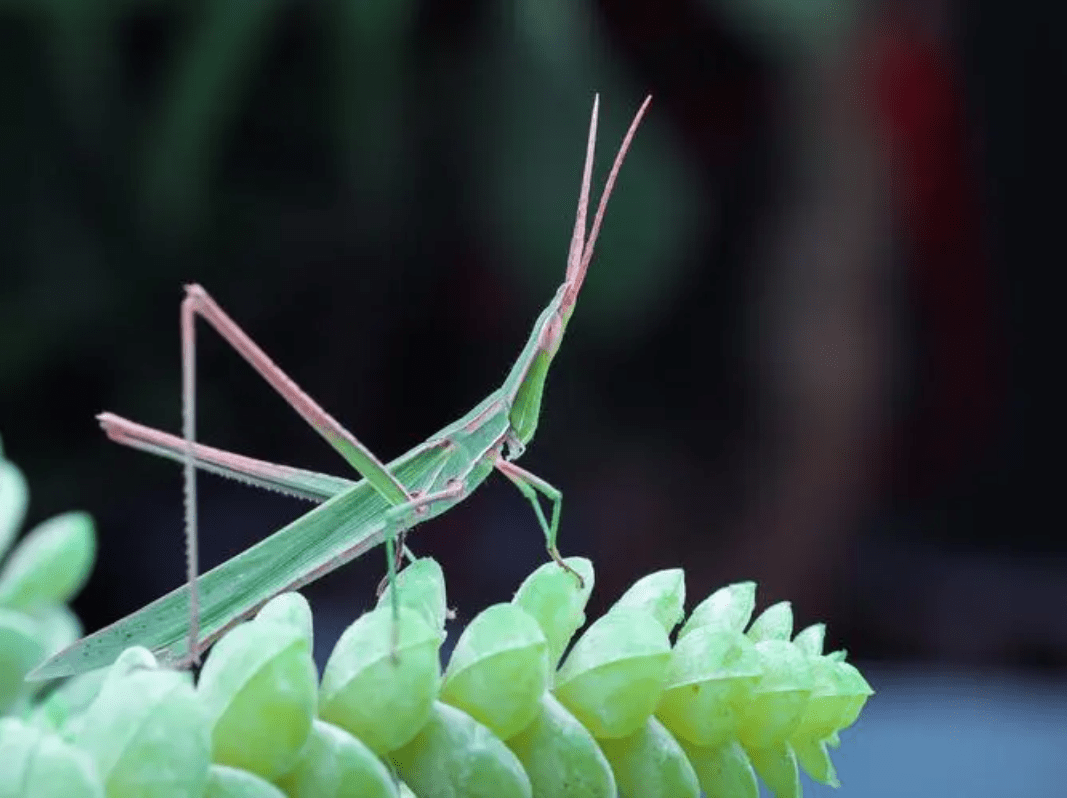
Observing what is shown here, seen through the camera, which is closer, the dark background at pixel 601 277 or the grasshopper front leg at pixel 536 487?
the grasshopper front leg at pixel 536 487

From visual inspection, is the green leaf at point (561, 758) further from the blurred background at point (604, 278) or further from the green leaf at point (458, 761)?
the blurred background at point (604, 278)

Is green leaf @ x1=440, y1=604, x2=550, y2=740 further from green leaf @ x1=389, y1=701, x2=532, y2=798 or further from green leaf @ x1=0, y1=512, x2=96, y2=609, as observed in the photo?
green leaf @ x1=0, y1=512, x2=96, y2=609

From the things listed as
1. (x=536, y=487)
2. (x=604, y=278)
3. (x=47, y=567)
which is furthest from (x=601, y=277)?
(x=47, y=567)

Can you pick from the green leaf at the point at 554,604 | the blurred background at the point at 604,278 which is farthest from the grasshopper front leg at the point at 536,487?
the blurred background at the point at 604,278

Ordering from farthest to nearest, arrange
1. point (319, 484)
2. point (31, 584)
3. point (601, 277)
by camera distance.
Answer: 1. point (601, 277)
2. point (319, 484)
3. point (31, 584)

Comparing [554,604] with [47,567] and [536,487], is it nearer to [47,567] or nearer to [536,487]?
[47,567]

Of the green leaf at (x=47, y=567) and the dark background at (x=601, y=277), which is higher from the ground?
the dark background at (x=601, y=277)

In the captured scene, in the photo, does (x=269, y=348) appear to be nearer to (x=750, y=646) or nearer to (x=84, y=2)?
(x=84, y=2)
